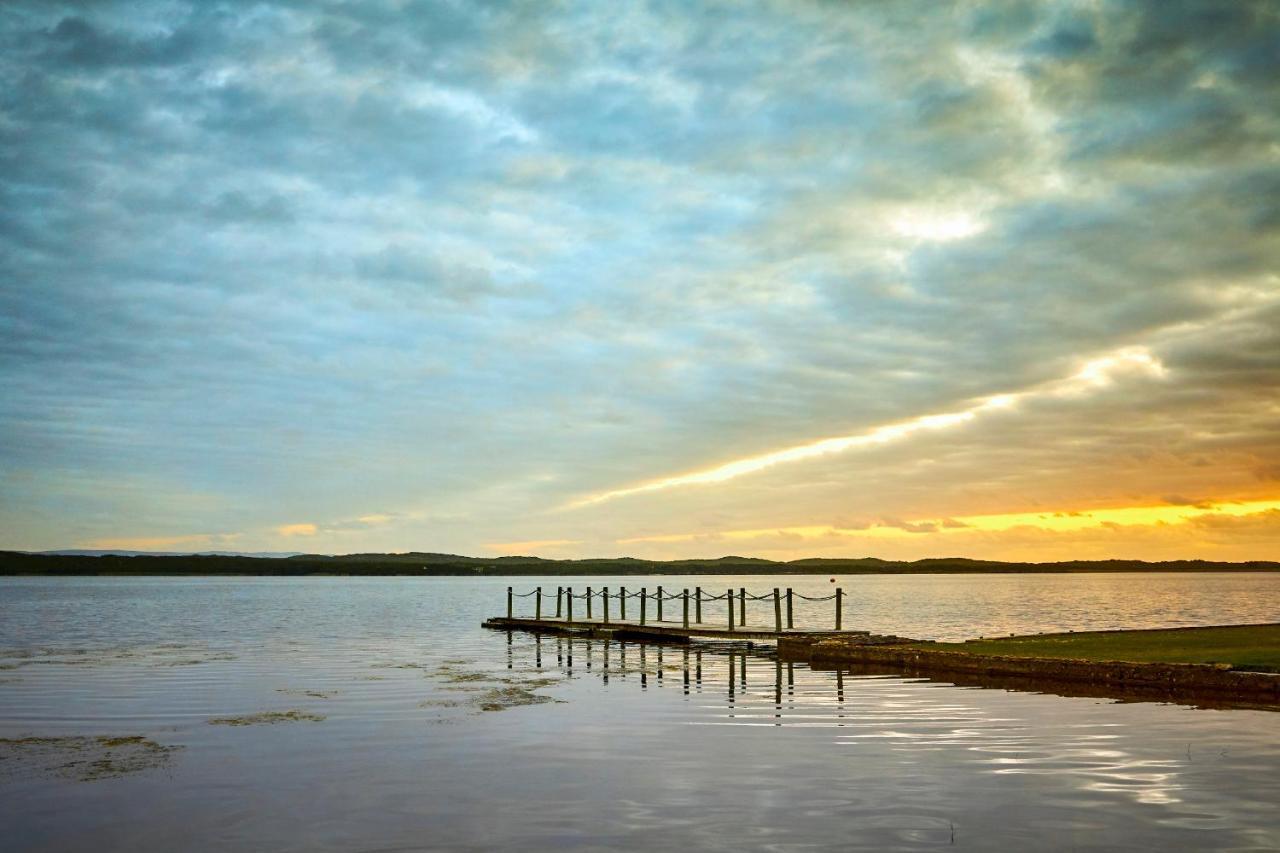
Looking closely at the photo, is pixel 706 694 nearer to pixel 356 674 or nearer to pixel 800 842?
pixel 356 674

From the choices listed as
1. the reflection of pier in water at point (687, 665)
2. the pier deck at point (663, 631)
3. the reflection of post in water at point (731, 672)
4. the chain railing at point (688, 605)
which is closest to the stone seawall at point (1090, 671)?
the reflection of pier in water at point (687, 665)

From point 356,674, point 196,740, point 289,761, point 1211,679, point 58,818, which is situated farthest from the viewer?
point 356,674

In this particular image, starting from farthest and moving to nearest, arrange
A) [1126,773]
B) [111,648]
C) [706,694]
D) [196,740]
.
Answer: [111,648], [706,694], [196,740], [1126,773]

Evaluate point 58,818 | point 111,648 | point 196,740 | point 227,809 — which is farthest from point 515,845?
point 111,648

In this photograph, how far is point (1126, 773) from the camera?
16172 millimetres

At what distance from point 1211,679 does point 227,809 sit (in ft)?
72.4

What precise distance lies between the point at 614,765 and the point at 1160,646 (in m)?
21.4

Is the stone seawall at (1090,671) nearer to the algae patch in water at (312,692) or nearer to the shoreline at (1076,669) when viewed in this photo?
the shoreline at (1076,669)

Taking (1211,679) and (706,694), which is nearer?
(1211,679)

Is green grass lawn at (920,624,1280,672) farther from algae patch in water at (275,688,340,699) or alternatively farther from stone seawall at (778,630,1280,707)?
algae patch in water at (275,688,340,699)

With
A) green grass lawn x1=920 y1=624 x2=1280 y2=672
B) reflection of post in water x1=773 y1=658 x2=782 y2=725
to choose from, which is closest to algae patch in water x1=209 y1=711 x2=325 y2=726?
reflection of post in water x1=773 y1=658 x2=782 y2=725

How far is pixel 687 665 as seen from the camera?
39.8 metres

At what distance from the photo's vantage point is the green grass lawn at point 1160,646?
27.1 m

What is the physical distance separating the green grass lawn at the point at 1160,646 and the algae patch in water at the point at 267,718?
19.9 m
